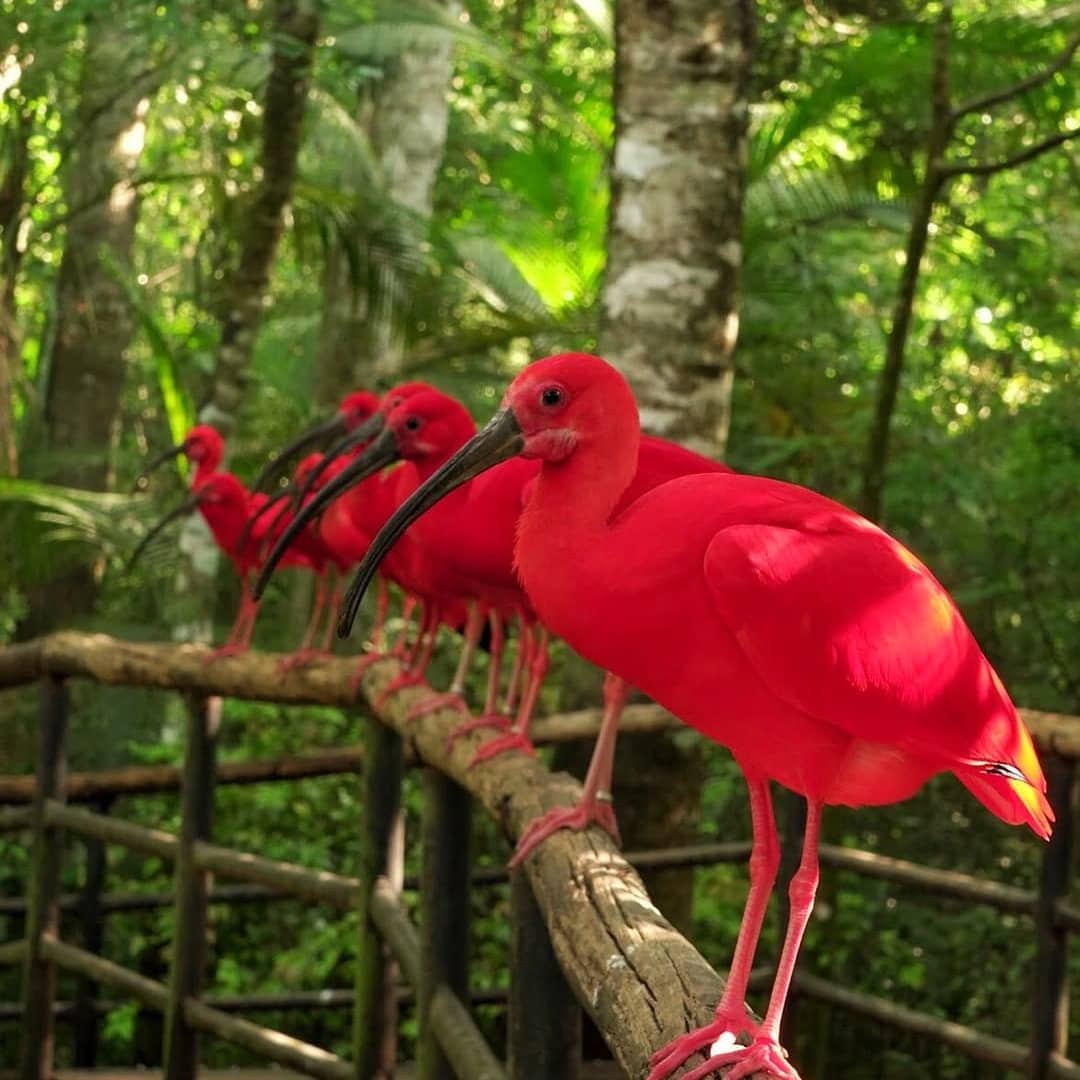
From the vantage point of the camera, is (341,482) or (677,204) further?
(677,204)

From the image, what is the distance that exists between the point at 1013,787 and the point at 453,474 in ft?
2.82

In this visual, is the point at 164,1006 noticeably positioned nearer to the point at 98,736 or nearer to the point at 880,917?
the point at 880,917

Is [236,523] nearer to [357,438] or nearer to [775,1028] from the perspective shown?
[357,438]

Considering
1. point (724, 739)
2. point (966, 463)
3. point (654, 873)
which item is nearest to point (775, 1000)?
point (724, 739)

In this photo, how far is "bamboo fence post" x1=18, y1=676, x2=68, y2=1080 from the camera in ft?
15.9

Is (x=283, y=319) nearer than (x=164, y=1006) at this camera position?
No

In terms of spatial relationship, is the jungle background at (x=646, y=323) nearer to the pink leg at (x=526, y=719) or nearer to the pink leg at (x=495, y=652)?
the pink leg at (x=495, y=652)

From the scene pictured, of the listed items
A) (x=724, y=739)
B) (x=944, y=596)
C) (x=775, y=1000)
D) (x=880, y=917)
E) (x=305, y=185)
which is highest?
(x=305, y=185)

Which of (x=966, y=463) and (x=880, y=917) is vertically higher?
(x=966, y=463)

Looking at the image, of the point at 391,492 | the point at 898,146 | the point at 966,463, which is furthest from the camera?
the point at 898,146

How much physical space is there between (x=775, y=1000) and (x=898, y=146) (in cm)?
652

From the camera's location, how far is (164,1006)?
439 centimetres

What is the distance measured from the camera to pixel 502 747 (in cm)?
307

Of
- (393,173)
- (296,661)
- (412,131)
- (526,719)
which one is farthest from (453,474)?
(412,131)
